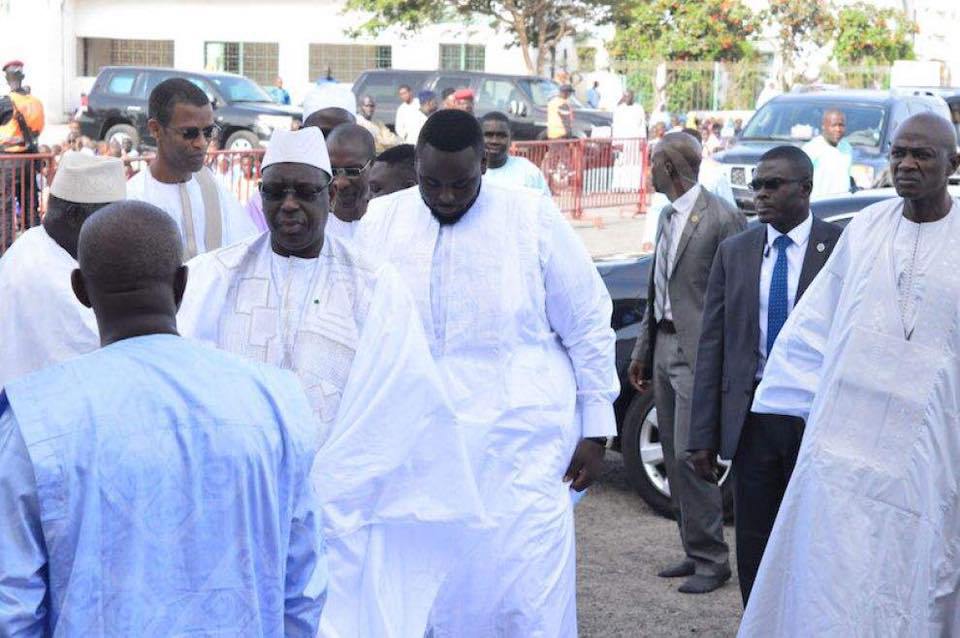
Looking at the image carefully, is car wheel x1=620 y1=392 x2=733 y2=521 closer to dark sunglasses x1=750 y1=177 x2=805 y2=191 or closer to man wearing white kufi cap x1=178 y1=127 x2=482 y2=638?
dark sunglasses x1=750 y1=177 x2=805 y2=191

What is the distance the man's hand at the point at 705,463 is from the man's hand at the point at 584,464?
0.59m

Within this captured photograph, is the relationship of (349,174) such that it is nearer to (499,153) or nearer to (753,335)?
(753,335)

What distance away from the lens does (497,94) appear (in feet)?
100

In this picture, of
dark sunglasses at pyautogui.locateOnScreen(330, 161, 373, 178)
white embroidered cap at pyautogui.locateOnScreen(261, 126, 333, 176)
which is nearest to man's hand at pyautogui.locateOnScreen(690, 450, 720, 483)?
dark sunglasses at pyautogui.locateOnScreen(330, 161, 373, 178)

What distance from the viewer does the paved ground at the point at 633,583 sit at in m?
6.66

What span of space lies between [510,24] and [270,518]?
4565 cm

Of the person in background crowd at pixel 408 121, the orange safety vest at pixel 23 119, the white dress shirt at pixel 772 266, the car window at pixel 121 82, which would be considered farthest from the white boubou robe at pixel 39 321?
the car window at pixel 121 82

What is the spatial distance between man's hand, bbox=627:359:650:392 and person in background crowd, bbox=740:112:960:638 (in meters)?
2.03

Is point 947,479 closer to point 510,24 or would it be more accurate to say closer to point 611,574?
point 611,574

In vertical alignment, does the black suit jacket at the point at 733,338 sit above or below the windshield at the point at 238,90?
below

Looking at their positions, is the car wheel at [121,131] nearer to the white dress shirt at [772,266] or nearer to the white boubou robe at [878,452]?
the white dress shirt at [772,266]

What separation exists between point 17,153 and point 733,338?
10.4m

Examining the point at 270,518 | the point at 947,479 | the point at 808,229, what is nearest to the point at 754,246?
the point at 808,229

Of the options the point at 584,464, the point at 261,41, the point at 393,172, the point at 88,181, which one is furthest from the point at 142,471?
the point at 261,41
